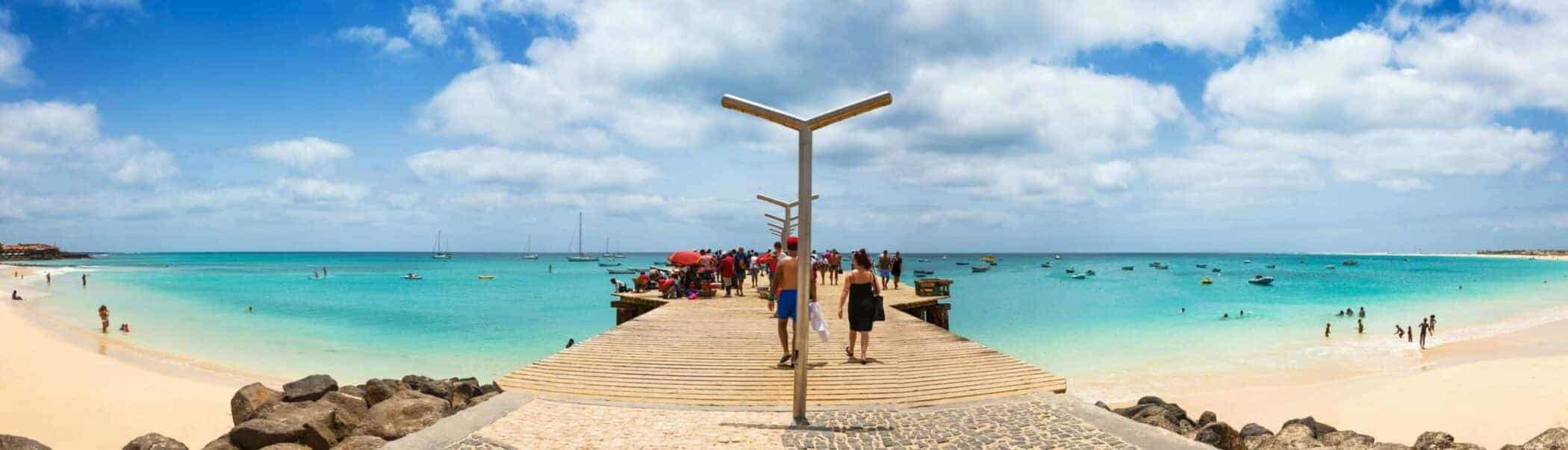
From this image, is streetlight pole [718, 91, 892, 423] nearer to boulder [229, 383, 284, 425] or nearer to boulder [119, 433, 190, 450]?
boulder [119, 433, 190, 450]

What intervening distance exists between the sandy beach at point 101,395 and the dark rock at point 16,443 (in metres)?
7.07

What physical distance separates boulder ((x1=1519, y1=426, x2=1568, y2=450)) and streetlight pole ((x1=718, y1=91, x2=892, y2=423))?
21.7 ft

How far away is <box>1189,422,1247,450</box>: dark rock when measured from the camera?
7.72 metres

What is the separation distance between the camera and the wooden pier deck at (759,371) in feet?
26.2

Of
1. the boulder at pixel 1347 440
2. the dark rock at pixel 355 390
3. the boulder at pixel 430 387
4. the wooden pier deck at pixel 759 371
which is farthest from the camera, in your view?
the boulder at pixel 430 387

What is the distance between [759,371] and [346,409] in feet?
15.7

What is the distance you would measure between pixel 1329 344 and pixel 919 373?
25.6 m

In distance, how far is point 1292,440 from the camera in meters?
7.84

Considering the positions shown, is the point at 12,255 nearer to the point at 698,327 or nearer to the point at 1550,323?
the point at 698,327

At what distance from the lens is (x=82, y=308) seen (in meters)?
39.2

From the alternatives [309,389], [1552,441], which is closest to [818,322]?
[309,389]

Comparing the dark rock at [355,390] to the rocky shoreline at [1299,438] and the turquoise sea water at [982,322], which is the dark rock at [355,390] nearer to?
the rocky shoreline at [1299,438]

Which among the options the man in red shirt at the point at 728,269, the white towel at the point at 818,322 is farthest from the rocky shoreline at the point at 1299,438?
the man in red shirt at the point at 728,269

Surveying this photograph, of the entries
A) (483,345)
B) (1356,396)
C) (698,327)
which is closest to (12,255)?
(483,345)
